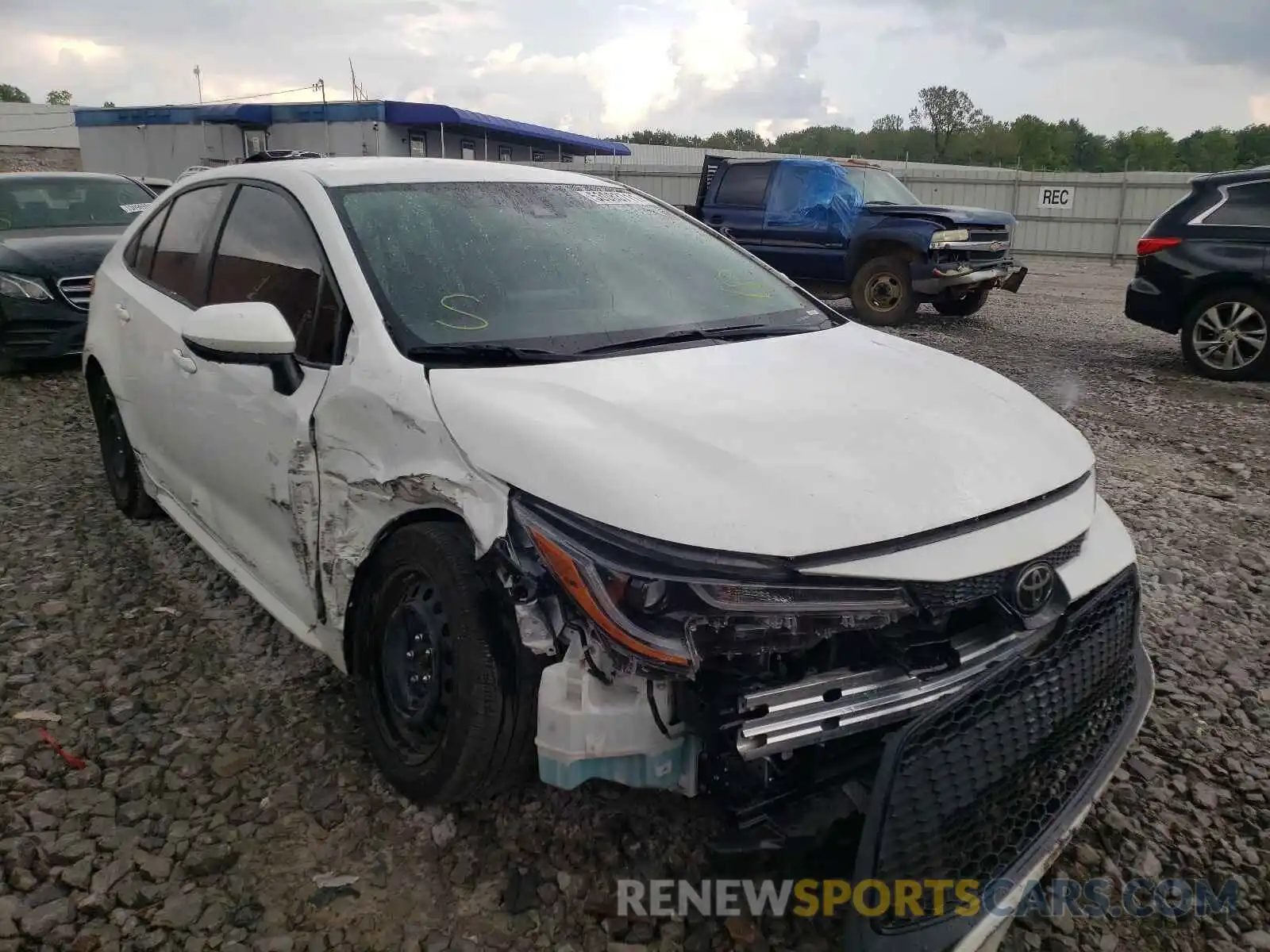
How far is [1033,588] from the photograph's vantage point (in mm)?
1971

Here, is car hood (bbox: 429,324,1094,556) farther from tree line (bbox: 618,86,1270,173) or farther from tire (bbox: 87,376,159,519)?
tree line (bbox: 618,86,1270,173)

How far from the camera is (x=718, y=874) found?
7.22 ft

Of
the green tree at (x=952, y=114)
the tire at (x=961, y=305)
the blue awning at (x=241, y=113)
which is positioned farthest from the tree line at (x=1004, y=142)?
the tire at (x=961, y=305)

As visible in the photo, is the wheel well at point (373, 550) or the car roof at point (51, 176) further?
the car roof at point (51, 176)

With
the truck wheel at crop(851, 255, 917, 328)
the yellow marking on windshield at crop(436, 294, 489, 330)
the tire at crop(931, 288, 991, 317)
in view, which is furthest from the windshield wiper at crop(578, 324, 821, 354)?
the tire at crop(931, 288, 991, 317)

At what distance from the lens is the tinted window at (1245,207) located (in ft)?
25.7

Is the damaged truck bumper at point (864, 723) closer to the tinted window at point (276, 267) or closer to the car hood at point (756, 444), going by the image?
the car hood at point (756, 444)

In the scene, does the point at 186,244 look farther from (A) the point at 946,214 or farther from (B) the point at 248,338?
(A) the point at 946,214

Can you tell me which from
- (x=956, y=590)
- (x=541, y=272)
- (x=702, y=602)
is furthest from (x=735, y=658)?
(x=541, y=272)

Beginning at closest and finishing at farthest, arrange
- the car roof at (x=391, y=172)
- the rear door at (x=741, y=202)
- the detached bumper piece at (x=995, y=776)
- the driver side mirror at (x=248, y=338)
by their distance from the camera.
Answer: the detached bumper piece at (x=995, y=776), the driver side mirror at (x=248, y=338), the car roof at (x=391, y=172), the rear door at (x=741, y=202)

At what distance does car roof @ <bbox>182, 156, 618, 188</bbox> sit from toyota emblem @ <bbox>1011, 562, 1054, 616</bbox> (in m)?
2.15

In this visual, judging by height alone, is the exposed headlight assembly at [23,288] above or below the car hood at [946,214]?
below

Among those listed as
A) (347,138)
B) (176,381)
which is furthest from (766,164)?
(347,138)

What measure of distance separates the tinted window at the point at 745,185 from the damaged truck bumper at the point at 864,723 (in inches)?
408
